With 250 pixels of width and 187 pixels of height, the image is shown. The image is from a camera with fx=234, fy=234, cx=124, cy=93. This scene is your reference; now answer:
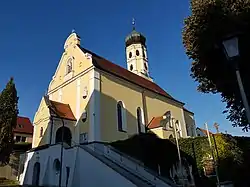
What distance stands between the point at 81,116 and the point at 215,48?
19.6 meters

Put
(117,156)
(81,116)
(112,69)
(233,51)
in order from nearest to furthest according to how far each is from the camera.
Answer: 1. (233,51)
2. (117,156)
3. (81,116)
4. (112,69)

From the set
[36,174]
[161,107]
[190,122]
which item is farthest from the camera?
[190,122]

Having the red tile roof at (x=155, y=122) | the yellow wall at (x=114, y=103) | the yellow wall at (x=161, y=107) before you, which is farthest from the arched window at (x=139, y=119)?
the yellow wall at (x=161, y=107)

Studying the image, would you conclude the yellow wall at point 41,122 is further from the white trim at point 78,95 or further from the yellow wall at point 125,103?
the yellow wall at point 125,103

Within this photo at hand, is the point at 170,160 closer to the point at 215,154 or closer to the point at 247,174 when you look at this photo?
the point at 215,154

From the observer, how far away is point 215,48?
9555mm

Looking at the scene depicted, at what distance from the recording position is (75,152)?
20.7 meters

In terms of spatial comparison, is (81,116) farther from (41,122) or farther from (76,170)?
(76,170)

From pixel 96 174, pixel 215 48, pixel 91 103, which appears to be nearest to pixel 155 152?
pixel 91 103

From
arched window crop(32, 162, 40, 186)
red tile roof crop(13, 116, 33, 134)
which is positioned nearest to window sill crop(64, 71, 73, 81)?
arched window crop(32, 162, 40, 186)

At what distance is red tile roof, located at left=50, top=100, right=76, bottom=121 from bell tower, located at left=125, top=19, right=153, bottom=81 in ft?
81.9

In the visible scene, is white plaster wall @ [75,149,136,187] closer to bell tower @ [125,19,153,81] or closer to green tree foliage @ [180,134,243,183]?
green tree foliage @ [180,134,243,183]

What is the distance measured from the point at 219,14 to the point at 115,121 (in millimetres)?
18006

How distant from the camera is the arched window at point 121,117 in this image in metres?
28.0
